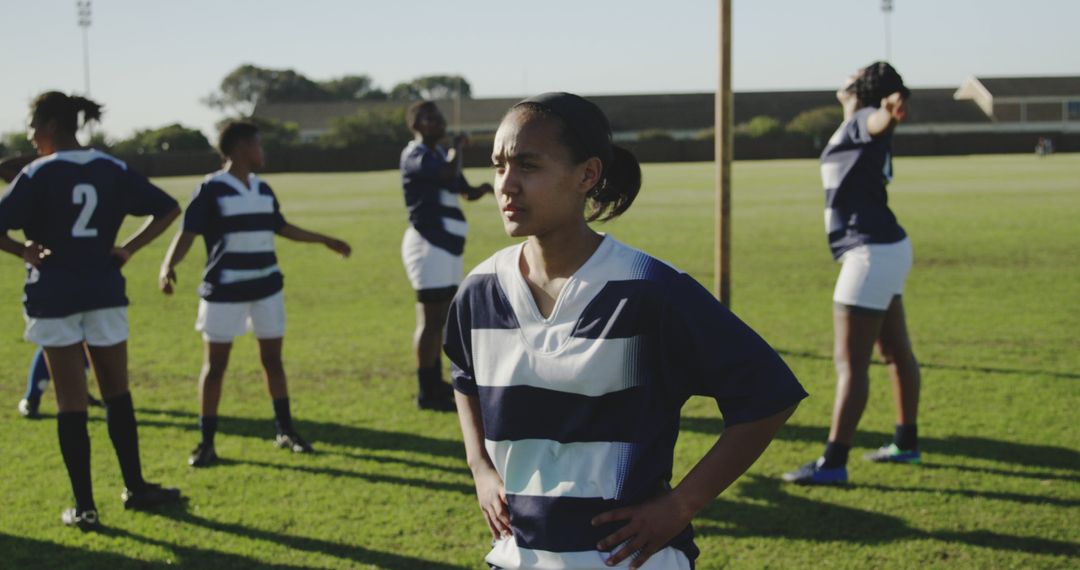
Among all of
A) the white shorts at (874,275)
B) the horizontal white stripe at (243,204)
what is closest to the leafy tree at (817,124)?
the white shorts at (874,275)

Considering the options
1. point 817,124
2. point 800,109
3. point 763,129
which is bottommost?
point 763,129

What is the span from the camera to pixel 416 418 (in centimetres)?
761

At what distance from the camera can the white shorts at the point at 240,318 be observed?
6473 millimetres

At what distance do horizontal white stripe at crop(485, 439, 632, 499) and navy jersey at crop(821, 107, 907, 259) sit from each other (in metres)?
3.75

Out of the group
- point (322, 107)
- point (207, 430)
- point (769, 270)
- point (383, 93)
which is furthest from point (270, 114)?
point (207, 430)

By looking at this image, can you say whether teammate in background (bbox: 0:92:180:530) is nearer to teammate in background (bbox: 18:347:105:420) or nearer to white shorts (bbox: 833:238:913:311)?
teammate in background (bbox: 18:347:105:420)

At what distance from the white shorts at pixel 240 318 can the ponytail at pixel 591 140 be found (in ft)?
14.4

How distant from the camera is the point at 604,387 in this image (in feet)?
7.76

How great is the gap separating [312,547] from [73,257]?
Answer: 195 cm

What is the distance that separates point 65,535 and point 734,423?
429cm

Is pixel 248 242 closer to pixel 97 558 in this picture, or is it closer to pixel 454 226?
pixel 454 226

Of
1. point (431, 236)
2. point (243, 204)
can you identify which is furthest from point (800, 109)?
point (243, 204)

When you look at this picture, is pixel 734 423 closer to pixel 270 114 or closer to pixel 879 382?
pixel 879 382

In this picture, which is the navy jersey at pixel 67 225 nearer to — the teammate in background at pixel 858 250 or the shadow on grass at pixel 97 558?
the shadow on grass at pixel 97 558
